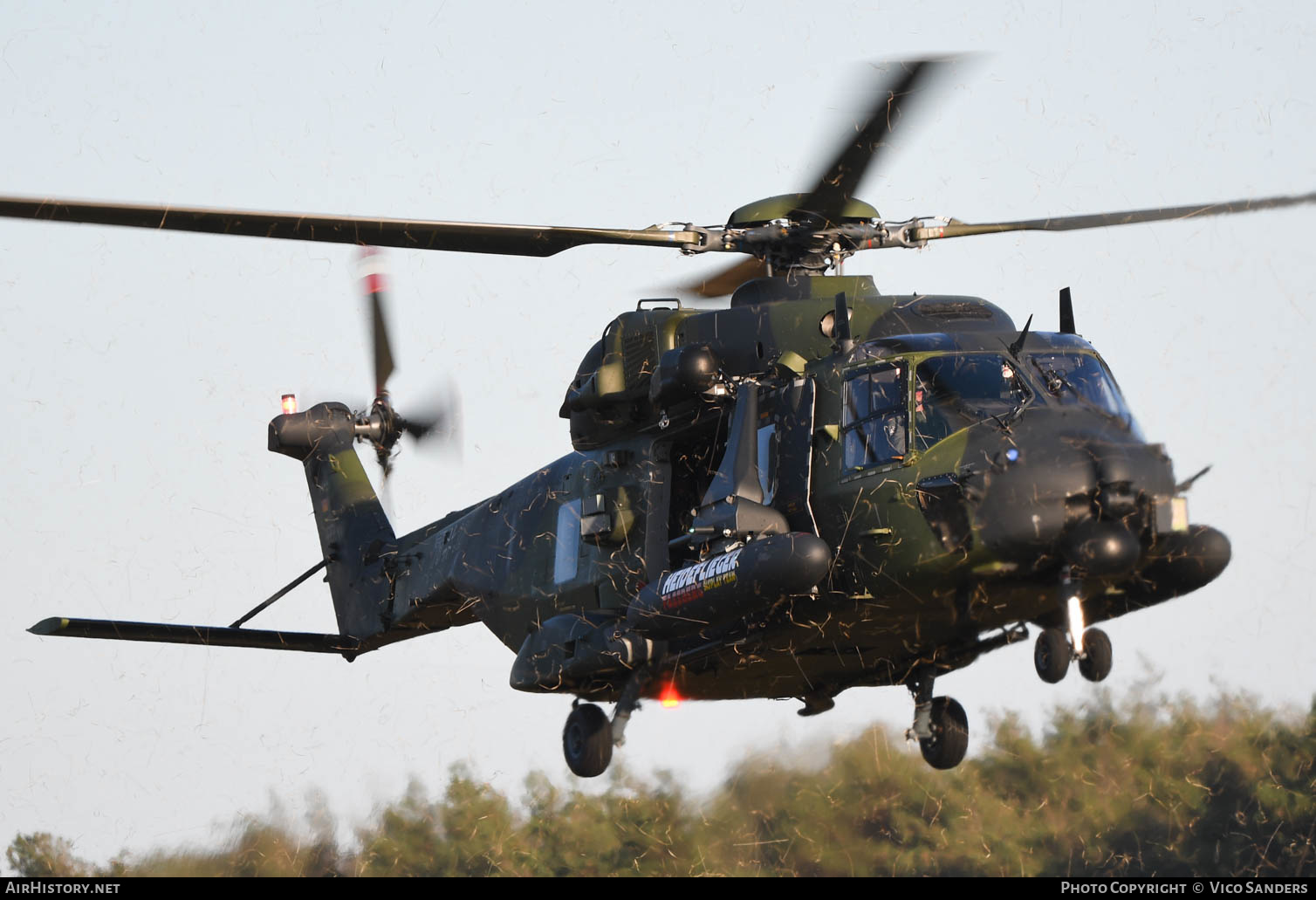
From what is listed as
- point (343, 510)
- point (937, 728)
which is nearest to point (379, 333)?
point (343, 510)

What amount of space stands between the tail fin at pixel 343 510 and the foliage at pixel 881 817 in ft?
6.63

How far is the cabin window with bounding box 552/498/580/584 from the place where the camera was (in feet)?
33.6

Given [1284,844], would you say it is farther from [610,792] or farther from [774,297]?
[774,297]

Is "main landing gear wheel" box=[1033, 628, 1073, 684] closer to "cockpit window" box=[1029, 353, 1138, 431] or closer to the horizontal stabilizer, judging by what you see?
"cockpit window" box=[1029, 353, 1138, 431]

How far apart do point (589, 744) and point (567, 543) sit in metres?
1.28

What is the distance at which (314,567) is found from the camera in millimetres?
13133

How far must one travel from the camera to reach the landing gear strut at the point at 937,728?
9445 mm

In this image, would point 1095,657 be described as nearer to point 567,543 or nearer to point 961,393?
point 961,393

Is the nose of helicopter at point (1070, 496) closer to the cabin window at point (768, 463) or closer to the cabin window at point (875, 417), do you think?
the cabin window at point (875, 417)

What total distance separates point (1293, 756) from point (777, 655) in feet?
28.7

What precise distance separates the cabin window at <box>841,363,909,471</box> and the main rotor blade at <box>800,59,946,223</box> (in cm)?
102

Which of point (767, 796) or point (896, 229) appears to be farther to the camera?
point (767, 796)

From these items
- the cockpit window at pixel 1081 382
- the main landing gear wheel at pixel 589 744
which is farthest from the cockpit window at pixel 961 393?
the main landing gear wheel at pixel 589 744
